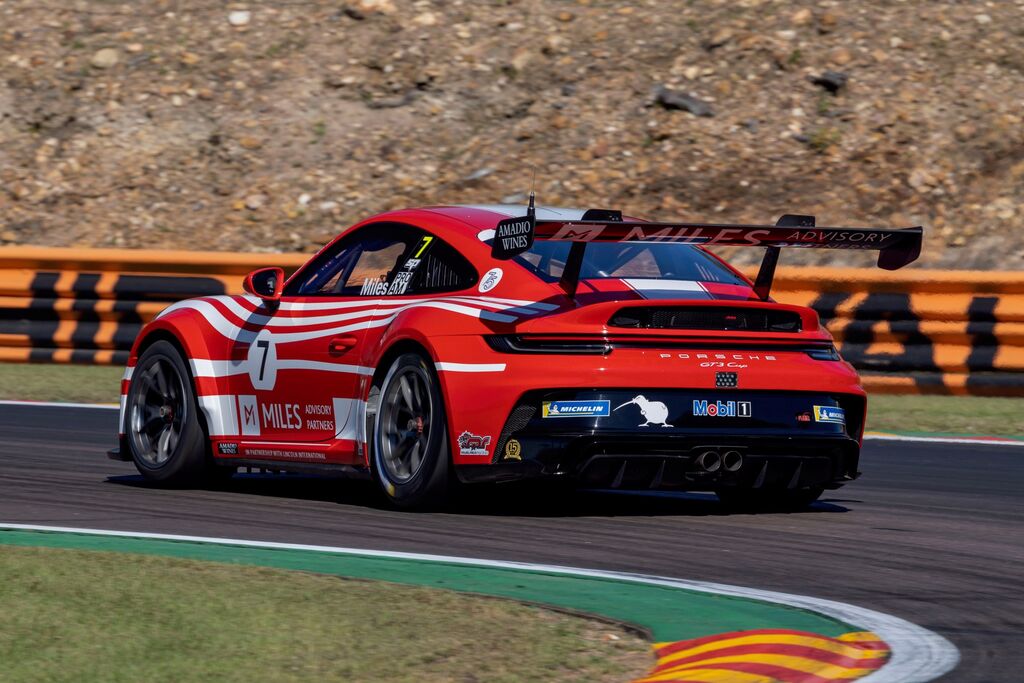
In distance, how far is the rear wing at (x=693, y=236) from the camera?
23.1 feet

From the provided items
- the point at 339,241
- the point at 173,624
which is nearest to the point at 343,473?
the point at 339,241

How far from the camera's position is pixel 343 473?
323 inches

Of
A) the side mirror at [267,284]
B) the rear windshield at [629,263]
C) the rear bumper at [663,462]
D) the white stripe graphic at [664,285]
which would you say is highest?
the rear windshield at [629,263]

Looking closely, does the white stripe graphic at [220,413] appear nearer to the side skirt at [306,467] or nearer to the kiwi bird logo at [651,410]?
the side skirt at [306,467]

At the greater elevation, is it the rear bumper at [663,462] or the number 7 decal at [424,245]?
the number 7 decal at [424,245]

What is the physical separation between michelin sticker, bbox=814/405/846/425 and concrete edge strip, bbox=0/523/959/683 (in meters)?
1.89

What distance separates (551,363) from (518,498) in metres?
1.28

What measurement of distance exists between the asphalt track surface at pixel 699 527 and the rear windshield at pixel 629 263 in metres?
1.06

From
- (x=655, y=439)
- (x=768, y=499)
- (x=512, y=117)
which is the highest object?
(x=512, y=117)

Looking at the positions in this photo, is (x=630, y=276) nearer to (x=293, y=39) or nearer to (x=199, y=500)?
(x=199, y=500)

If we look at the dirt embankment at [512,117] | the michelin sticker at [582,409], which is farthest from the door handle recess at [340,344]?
the dirt embankment at [512,117]

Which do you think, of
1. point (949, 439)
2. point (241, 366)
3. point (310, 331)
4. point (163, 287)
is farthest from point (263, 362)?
point (163, 287)

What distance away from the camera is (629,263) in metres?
7.92

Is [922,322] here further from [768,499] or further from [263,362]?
[263,362]
